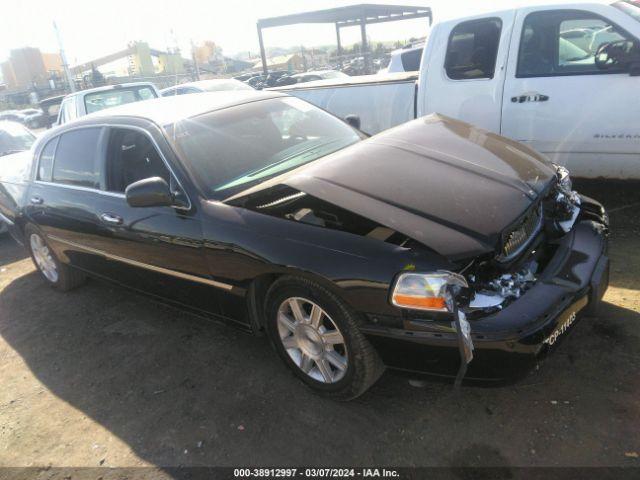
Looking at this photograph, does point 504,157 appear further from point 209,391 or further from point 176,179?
point 209,391

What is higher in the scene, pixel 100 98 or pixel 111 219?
pixel 100 98

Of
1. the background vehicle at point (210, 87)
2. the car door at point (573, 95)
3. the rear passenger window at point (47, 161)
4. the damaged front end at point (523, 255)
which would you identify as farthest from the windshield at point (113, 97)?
the damaged front end at point (523, 255)

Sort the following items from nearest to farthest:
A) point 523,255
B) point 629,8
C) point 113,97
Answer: point 523,255, point 629,8, point 113,97

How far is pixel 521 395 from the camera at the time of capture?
2676mm

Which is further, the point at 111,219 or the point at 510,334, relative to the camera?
the point at 111,219

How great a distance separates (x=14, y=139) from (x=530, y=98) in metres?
7.52

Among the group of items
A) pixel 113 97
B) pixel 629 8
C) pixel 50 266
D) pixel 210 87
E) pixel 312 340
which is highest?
pixel 629 8

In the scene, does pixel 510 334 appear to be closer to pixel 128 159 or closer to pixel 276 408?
pixel 276 408

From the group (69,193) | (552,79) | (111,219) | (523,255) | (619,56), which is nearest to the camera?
(523,255)

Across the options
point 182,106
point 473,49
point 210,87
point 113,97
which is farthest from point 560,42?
point 210,87

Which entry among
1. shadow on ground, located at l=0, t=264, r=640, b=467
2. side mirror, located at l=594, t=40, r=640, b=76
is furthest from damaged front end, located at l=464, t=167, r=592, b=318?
side mirror, located at l=594, t=40, r=640, b=76

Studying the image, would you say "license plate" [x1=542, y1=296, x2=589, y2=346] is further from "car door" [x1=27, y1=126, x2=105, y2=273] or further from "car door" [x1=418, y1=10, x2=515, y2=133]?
"car door" [x1=27, y1=126, x2=105, y2=273]

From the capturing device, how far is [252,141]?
11.4ft

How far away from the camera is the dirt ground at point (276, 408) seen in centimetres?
241
